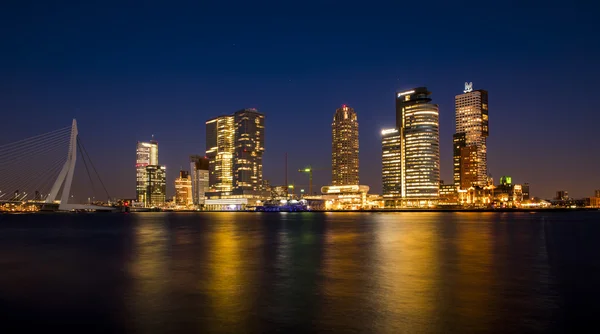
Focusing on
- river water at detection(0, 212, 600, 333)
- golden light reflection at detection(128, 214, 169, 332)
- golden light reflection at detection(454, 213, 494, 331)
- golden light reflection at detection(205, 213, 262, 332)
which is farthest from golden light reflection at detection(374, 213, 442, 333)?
golden light reflection at detection(128, 214, 169, 332)

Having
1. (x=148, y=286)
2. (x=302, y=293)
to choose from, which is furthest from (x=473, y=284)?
(x=148, y=286)

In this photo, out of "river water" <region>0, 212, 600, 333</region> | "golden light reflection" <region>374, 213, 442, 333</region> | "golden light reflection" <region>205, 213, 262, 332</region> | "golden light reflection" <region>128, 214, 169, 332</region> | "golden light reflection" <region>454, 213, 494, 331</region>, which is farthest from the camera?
"golden light reflection" <region>454, 213, 494, 331</region>

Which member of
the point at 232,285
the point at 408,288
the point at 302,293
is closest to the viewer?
the point at 302,293

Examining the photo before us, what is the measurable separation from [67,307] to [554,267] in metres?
29.0

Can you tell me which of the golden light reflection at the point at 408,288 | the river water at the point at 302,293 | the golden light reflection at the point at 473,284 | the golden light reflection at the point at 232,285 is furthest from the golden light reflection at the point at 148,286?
the golden light reflection at the point at 473,284

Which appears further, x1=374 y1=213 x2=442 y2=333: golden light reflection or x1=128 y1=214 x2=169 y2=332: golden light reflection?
x1=128 y1=214 x2=169 y2=332: golden light reflection

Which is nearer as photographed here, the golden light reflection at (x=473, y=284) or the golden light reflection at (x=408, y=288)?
the golden light reflection at (x=408, y=288)

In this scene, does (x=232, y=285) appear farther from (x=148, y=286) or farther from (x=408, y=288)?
(x=408, y=288)

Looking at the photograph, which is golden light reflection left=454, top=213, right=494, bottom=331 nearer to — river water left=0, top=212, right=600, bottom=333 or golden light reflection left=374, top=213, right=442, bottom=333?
river water left=0, top=212, right=600, bottom=333

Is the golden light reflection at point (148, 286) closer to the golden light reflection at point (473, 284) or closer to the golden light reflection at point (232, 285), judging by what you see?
the golden light reflection at point (232, 285)

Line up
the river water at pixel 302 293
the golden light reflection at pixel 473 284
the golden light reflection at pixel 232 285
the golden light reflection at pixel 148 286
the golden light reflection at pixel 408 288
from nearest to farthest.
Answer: the river water at pixel 302 293, the golden light reflection at pixel 408 288, the golden light reflection at pixel 232 285, the golden light reflection at pixel 148 286, the golden light reflection at pixel 473 284

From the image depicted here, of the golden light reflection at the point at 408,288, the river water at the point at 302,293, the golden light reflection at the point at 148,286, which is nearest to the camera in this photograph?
the river water at the point at 302,293

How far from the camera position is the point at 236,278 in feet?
82.0

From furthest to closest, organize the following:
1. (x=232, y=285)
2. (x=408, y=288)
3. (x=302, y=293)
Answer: (x=232, y=285) < (x=408, y=288) < (x=302, y=293)
